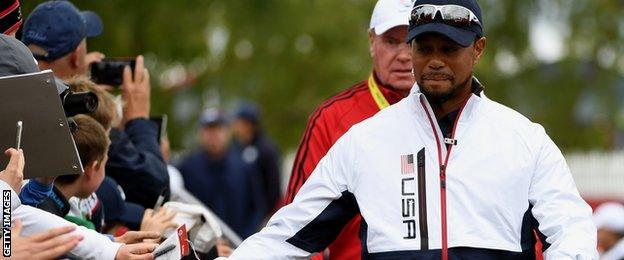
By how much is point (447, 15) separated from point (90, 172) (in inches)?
71.7

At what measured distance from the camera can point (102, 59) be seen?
8.01 meters

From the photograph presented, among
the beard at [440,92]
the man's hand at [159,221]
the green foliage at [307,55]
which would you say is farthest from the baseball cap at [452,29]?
the green foliage at [307,55]

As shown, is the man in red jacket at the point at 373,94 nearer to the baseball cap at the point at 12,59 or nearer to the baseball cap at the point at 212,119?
the baseball cap at the point at 12,59

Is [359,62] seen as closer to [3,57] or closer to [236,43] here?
[236,43]

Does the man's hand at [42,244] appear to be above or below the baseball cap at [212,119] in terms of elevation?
above

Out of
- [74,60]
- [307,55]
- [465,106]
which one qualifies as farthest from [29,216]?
[307,55]

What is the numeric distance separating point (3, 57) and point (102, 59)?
241 centimetres

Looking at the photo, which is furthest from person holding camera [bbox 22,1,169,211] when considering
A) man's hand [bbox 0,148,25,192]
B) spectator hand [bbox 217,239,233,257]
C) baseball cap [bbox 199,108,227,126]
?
baseball cap [bbox 199,108,227,126]

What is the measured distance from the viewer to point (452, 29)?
17.8 feet

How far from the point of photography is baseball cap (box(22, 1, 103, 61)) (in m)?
7.36

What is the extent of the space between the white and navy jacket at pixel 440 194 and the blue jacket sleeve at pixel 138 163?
2041mm

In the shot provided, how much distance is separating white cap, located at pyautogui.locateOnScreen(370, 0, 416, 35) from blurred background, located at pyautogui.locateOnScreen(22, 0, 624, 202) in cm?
368

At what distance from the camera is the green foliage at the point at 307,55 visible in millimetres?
14227

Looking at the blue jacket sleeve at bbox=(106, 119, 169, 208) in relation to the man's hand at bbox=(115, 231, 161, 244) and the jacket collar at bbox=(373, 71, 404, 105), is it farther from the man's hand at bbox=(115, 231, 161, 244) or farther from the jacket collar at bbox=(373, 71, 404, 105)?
the man's hand at bbox=(115, 231, 161, 244)
